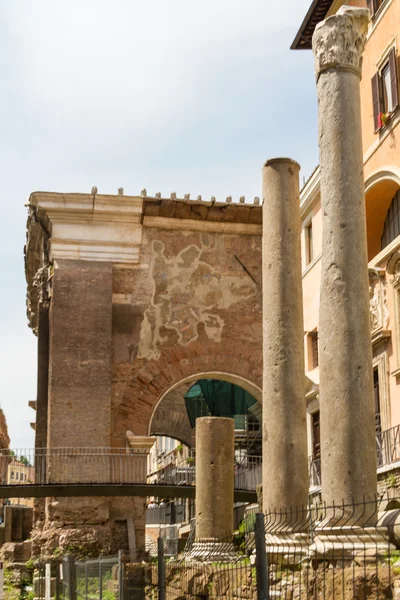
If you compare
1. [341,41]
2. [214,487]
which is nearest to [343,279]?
[341,41]

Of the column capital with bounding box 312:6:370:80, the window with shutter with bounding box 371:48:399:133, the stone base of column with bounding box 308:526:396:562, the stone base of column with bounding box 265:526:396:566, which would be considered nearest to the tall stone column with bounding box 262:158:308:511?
the stone base of column with bounding box 265:526:396:566

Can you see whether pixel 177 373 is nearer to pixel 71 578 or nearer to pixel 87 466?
pixel 87 466

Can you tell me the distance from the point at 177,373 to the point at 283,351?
506 inches

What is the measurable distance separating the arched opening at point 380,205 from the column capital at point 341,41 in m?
6.53

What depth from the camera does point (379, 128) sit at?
18859 millimetres

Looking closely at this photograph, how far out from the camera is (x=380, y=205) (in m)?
19.9

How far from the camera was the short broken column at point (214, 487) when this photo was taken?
1464 cm

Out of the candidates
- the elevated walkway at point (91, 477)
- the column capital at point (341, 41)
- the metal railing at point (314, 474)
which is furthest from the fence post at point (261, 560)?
the elevated walkway at point (91, 477)

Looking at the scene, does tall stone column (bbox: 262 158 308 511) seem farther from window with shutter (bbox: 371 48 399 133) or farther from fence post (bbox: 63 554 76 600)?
window with shutter (bbox: 371 48 399 133)

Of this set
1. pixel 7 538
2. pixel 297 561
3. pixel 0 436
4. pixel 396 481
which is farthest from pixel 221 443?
pixel 0 436

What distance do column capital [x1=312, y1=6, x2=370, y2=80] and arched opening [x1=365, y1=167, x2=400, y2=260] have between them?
6.53 m

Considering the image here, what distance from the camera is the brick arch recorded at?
25.0m

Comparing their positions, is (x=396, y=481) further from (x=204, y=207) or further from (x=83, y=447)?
(x=204, y=207)

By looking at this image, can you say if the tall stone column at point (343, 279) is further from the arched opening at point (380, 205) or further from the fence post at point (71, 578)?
the arched opening at point (380, 205)
